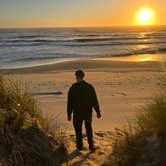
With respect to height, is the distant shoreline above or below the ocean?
below

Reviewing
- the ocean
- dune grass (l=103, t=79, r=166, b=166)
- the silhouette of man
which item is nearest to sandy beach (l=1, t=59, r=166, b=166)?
the silhouette of man

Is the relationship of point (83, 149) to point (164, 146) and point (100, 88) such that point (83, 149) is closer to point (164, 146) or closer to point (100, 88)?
point (164, 146)

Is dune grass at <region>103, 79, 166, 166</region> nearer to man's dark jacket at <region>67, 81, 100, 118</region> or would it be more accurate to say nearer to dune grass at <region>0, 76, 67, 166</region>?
dune grass at <region>0, 76, 67, 166</region>

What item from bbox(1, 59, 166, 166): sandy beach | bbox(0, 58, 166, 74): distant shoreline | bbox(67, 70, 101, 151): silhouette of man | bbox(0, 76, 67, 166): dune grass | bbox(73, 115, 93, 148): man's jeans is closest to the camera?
bbox(0, 76, 67, 166): dune grass

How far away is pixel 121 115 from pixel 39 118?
3.68 meters

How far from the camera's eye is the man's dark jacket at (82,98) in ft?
20.7

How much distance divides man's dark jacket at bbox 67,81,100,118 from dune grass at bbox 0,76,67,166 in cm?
61

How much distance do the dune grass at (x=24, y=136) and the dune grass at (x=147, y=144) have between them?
3.23 ft

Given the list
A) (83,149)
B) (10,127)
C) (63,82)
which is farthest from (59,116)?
(63,82)

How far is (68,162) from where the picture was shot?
5840 mm

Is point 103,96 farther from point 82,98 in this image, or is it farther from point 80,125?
point 82,98

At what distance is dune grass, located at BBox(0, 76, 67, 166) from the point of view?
15.8 feet

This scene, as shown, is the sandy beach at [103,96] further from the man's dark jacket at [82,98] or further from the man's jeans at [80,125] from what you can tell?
the man's dark jacket at [82,98]

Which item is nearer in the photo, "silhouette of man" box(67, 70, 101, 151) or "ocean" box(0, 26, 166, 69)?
"silhouette of man" box(67, 70, 101, 151)
